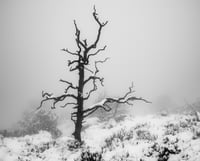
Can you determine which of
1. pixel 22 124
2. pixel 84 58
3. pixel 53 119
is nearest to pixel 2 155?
pixel 84 58

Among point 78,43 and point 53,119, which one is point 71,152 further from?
point 53,119

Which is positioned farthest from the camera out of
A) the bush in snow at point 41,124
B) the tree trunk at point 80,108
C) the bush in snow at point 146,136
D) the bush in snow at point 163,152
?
the bush in snow at point 41,124

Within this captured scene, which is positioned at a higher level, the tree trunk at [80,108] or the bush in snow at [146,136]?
the tree trunk at [80,108]

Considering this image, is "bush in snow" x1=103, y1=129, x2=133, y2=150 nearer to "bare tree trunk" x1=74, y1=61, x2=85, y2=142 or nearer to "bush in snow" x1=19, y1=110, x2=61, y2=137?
"bare tree trunk" x1=74, y1=61, x2=85, y2=142

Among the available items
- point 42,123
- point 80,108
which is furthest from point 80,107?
point 42,123

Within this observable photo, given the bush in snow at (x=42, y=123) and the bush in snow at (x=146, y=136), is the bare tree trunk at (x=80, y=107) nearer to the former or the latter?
the bush in snow at (x=146, y=136)

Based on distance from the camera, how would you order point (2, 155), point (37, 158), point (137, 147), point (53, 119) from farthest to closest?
point (53, 119), point (2, 155), point (37, 158), point (137, 147)

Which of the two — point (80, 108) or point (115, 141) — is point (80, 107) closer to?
point (80, 108)

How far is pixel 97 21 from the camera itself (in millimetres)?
12812

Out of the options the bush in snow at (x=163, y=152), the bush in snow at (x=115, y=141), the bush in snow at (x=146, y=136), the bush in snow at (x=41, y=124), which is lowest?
the bush in snow at (x=41, y=124)

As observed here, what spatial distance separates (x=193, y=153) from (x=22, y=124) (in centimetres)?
3669

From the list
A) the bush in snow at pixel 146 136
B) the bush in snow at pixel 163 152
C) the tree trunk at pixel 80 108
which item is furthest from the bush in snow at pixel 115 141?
the bush in snow at pixel 163 152

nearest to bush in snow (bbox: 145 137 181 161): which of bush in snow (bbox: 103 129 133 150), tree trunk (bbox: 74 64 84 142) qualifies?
bush in snow (bbox: 103 129 133 150)

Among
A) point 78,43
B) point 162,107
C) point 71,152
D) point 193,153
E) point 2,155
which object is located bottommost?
point 162,107
